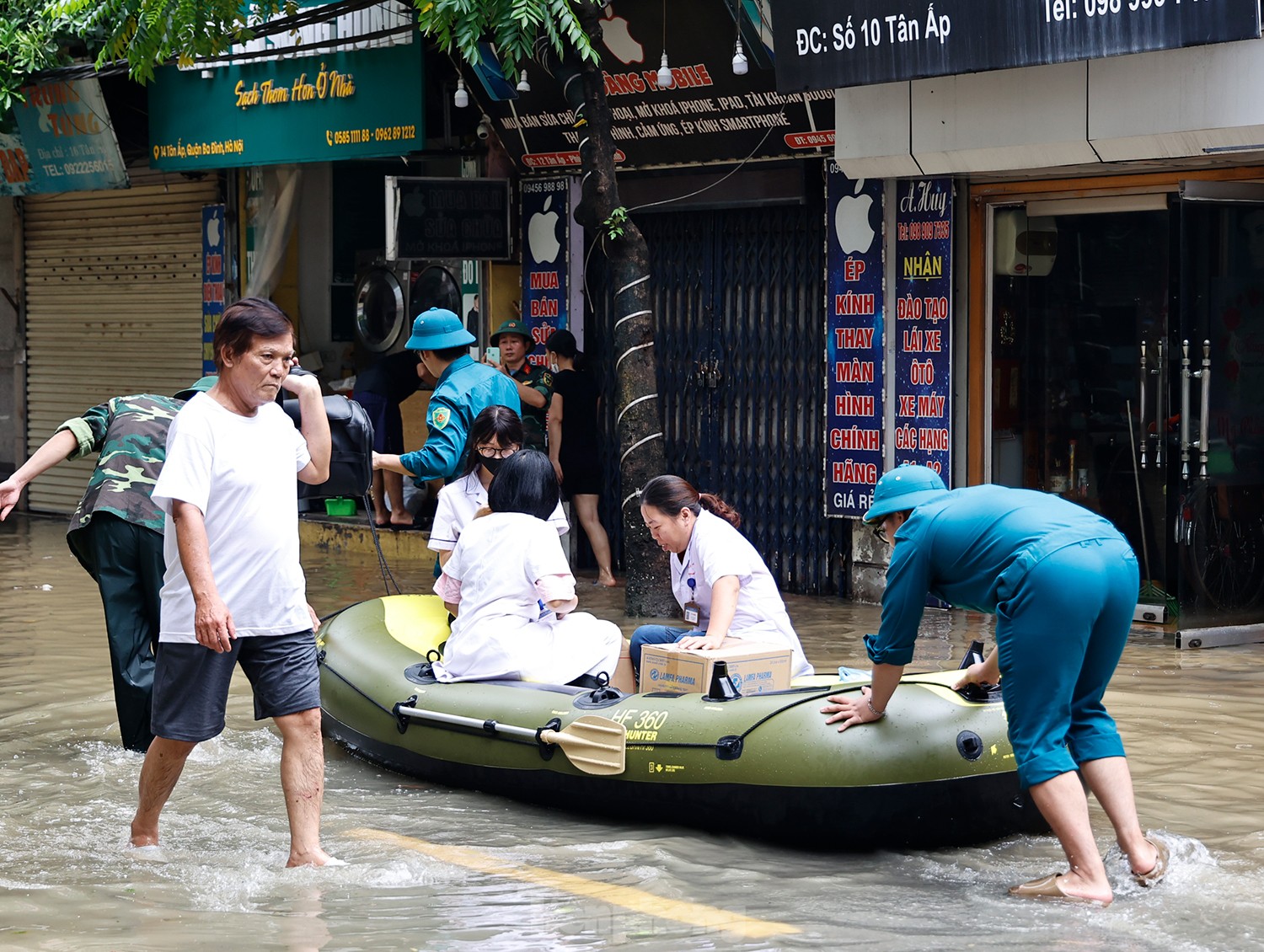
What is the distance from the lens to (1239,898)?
4648mm

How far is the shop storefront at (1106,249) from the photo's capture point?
8.02 meters

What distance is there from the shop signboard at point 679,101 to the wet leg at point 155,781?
248 inches

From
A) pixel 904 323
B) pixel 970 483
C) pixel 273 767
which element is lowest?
pixel 273 767

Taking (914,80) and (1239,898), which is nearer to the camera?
(1239,898)

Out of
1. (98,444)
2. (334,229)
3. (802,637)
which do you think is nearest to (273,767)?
(98,444)

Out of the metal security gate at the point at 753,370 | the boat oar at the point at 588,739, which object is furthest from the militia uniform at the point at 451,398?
the metal security gate at the point at 753,370

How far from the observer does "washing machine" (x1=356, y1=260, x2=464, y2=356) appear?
507 inches

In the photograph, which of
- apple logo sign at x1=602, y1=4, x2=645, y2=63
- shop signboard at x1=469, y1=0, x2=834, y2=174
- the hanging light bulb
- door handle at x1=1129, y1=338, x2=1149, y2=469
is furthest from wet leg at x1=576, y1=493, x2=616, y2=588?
door handle at x1=1129, y1=338, x2=1149, y2=469

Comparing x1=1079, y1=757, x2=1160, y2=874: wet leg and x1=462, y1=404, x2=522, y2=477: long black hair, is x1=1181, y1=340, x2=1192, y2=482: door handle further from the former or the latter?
x1=1079, y1=757, x2=1160, y2=874: wet leg

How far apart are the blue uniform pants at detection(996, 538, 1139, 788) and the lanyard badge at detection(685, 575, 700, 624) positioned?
1671 millimetres

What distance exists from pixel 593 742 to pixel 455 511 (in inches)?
69.7

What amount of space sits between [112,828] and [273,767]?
40.8 inches

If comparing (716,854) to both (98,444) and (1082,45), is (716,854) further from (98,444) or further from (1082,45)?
(1082,45)

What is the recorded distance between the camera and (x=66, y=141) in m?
14.6
